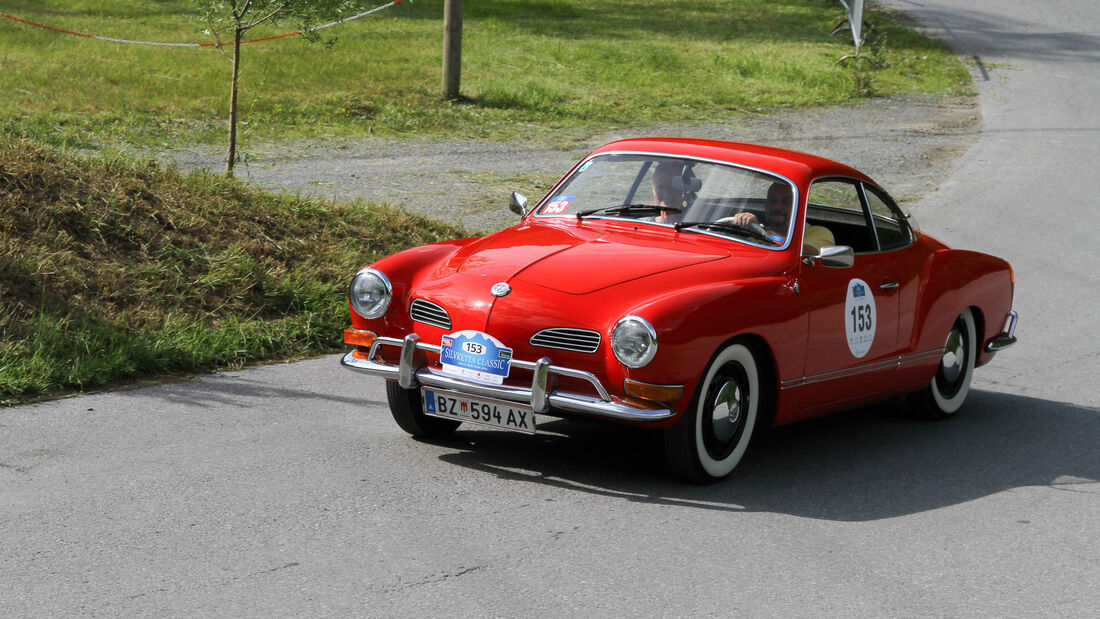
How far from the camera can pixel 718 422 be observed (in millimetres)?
6168

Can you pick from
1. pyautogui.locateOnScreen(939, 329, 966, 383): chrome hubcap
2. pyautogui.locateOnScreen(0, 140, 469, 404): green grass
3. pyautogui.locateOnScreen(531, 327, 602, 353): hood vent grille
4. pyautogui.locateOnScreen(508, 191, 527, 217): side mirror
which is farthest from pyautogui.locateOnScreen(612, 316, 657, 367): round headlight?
pyautogui.locateOnScreen(0, 140, 469, 404): green grass

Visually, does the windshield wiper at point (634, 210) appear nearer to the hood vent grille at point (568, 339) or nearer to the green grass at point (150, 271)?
the hood vent grille at point (568, 339)

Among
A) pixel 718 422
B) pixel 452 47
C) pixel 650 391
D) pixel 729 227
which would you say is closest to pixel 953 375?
pixel 729 227

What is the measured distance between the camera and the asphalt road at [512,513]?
4656 mm

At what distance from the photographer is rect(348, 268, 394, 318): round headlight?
253 inches

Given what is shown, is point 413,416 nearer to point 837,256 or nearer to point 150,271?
point 837,256

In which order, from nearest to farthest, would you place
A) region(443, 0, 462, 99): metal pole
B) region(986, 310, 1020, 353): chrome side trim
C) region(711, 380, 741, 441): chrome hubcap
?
region(711, 380, 741, 441): chrome hubcap, region(986, 310, 1020, 353): chrome side trim, region(443, 0, 462, 99): metal pole

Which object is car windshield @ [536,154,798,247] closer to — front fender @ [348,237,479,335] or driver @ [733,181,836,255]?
driver @ [733,181,836,255]

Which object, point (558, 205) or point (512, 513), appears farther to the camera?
point (558, 205)

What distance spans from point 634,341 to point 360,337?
4.98 ft

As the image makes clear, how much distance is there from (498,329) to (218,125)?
11914 millimetres

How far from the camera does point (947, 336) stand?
25.5 feet

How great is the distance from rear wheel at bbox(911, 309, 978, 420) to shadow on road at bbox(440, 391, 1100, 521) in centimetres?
11

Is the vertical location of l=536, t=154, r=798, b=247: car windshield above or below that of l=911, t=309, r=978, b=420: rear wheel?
above
